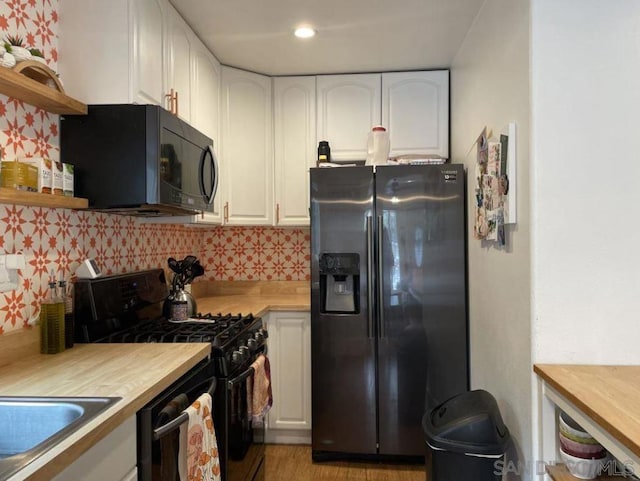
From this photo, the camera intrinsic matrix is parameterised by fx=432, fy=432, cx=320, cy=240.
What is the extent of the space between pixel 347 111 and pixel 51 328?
6.98ft

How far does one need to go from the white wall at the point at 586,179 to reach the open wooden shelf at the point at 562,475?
0.32 meters

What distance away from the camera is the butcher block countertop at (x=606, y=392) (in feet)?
3.09

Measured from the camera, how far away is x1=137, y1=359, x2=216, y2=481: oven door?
1145 millimetres

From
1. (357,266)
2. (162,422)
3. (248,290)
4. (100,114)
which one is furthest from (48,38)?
(248,290)

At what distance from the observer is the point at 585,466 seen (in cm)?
123

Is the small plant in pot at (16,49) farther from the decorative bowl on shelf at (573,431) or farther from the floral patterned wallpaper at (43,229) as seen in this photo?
the decorative bowl on shelf at (573,431)

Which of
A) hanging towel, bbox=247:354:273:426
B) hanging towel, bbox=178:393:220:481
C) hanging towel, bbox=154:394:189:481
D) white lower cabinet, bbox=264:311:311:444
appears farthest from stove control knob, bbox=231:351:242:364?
white lower cabinet, bbox=264:311:311:444

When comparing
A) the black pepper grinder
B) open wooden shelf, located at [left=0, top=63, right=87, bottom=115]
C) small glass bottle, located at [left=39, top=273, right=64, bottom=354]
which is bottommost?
small glass bottle, located at [left=39, top=273, right=64, bottom=354]

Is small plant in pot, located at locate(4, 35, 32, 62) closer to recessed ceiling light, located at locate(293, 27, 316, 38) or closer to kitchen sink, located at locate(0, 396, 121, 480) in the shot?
kitchen sink, located at locate(0, 396, 121, 480)

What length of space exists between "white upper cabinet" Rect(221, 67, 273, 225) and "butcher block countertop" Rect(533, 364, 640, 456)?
1.99 meters

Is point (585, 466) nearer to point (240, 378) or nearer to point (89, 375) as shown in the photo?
point (240, 378)

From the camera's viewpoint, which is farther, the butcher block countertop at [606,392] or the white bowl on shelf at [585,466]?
the white bowl on shelf at [585,466]

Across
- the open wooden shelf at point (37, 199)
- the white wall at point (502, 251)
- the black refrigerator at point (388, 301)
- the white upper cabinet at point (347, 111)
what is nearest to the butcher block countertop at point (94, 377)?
the open wooden shelf at point (37, 199)

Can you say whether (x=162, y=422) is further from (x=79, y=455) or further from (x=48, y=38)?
(x=48, y=38)
